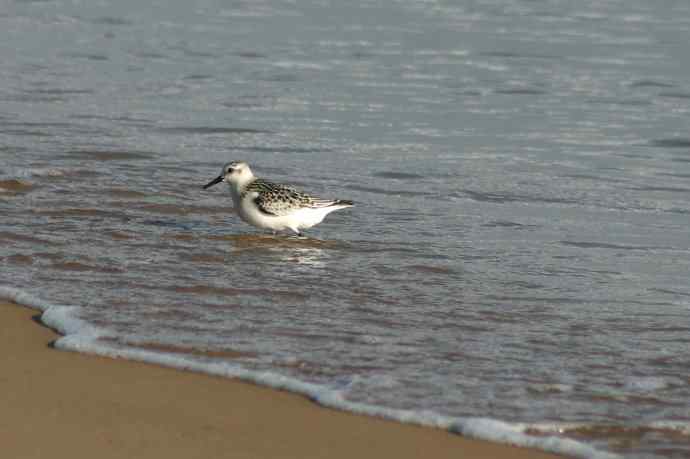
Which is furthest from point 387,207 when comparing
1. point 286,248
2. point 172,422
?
point 172,422

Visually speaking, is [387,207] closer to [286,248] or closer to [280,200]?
[280,200]

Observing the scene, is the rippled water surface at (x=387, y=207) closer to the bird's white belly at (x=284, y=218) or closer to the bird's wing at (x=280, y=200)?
the bird's white belly at (x=284, y=218)

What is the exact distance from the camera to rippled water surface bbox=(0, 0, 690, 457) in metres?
7.85

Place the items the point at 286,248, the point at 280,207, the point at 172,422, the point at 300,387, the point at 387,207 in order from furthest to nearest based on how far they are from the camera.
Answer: the point at 387,207 → the point at 280,207 → the point at 286,248 → the point at 300,387 → the point at 172,422

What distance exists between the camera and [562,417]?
22.8 feet

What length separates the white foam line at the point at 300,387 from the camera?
6.60 m

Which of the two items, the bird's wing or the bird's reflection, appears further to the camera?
the bird's wing

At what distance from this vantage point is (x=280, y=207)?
1141 cm

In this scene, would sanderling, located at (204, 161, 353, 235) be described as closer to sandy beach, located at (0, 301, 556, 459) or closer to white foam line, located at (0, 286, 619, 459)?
white foam line, located at (0, 286, 619, 459)

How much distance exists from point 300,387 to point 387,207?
550 centimetres

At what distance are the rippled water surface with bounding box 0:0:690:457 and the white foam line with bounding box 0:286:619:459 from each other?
142mm

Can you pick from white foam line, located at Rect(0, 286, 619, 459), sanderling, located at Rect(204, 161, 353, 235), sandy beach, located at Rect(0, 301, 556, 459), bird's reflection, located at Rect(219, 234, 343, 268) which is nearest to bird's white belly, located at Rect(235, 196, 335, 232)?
sanderling, located at Rect(204, 161, 353, 235)

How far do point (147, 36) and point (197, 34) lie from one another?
91 centimetres

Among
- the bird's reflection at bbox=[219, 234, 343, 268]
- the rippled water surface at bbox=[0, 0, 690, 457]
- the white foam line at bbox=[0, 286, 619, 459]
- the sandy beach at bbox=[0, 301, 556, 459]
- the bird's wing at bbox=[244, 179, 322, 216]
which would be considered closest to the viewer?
the sandy beach at bbox=[0, 301, 556, 459]
